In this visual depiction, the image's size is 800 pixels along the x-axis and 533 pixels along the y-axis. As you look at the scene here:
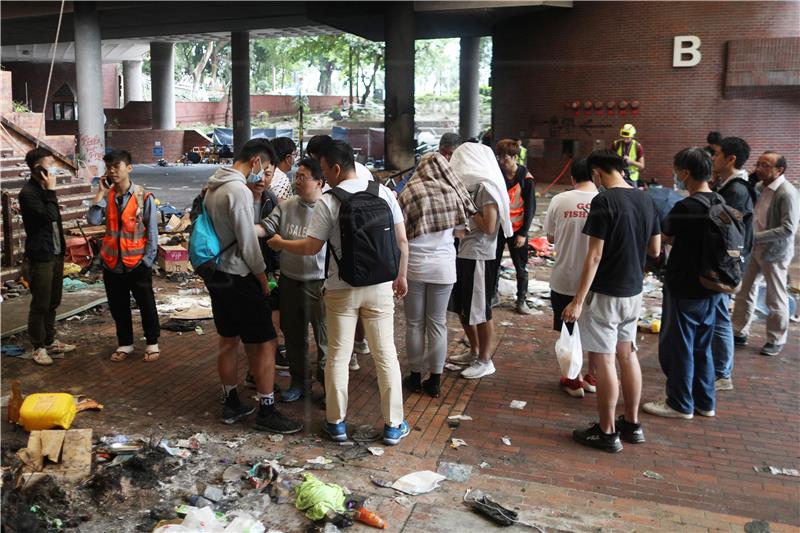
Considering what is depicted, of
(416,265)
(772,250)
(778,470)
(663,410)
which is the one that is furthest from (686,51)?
(778,470)

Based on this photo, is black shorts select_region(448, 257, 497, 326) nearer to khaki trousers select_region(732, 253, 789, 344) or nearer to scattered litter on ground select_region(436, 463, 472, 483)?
scattered litter on ground select_region(436, 463, 472, 483)

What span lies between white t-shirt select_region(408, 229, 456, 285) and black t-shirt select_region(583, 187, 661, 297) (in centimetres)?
105

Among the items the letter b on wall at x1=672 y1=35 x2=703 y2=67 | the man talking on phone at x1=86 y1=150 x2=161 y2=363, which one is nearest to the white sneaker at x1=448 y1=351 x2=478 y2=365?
the man talking on phone at x1=86 y1=150 x2=161 y2=363

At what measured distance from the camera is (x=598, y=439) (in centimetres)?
442

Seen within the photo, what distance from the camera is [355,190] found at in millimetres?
4250

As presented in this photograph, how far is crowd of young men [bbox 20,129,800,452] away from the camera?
4.28 metres

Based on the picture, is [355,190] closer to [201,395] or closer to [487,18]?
[201,395]

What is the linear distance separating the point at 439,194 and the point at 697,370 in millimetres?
2117

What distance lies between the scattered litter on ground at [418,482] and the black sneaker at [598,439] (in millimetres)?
1010

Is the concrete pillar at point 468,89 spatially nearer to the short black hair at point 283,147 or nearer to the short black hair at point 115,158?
the short black hair at point 283,147

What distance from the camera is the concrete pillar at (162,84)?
34.8m

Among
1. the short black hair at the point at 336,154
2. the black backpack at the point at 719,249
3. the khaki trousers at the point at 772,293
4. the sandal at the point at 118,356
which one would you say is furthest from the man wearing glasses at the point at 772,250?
the sandal at the point at 118,356

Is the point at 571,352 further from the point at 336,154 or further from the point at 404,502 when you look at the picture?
the point at 336,154

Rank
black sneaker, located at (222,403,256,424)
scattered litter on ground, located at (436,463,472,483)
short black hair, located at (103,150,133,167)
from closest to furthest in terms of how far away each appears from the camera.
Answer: scattered litter on ground, located at (436,463,472,483) < black sneaker, located at (222,403,256,424) < short black hair, located at (103,150,133,167)
